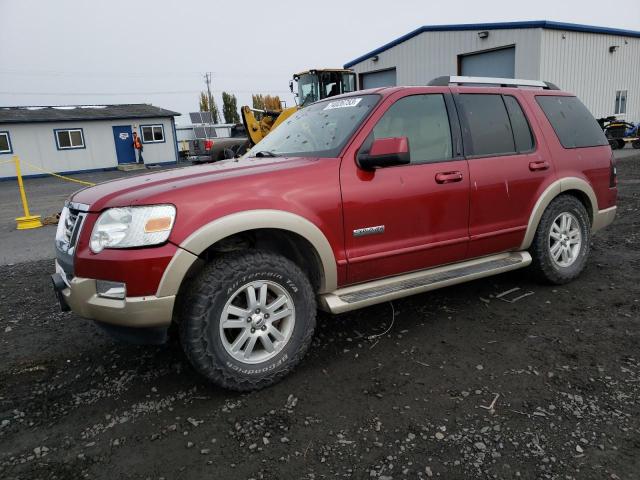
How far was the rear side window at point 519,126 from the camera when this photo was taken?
4078mm

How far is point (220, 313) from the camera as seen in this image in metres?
2.71

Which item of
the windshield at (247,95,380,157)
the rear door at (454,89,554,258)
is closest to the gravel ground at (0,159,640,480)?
the rear door at (454,89,554,258)

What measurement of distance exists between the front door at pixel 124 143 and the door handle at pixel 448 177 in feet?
96.4

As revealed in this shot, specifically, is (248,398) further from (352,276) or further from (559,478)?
(559,478)

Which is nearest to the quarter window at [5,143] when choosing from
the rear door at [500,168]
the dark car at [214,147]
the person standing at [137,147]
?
the person standing at [137,147]

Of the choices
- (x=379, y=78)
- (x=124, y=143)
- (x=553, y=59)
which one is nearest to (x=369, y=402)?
(x=553, y=59)

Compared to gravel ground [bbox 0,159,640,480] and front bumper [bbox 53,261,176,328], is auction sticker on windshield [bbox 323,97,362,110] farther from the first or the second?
front bumper [bbox 53,261,176,328]

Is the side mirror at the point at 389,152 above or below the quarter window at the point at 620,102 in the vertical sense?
below

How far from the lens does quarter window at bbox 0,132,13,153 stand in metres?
25.9

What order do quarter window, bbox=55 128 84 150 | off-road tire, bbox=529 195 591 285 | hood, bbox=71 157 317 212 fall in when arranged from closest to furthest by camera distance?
hood, bbox=71 157 317 212 < off-road tire, bbox=529 195 591 285 < quarter window, bbox=55 128 84 150

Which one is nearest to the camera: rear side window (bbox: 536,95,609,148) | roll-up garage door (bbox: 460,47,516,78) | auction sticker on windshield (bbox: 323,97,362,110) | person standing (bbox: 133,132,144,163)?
auction sticker on windshield (bbox: 323,97,362,110)

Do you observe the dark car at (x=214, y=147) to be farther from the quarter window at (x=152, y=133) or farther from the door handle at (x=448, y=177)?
the door handle at (x=448, y=177)

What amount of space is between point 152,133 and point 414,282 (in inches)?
1184

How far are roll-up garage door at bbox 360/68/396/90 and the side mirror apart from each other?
2118 centimetres
